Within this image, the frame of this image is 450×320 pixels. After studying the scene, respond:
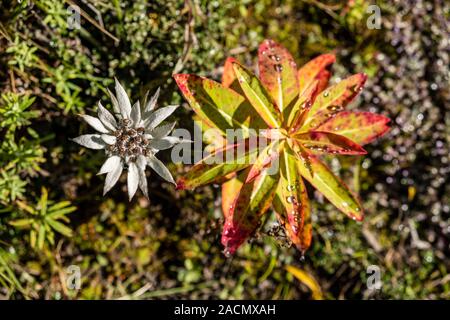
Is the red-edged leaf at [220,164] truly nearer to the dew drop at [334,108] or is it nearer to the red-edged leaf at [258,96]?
the red-edged leaf at [258,96]

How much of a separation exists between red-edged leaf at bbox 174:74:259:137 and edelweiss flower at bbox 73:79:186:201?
9.1 inches

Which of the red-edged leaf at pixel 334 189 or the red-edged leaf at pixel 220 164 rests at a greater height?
the red-edged leaf at pixel 220 164

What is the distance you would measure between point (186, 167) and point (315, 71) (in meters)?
1.04

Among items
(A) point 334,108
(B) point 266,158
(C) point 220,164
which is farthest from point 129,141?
(A) point 334,108

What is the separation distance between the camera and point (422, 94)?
350 cm

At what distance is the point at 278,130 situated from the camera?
2492 millimetres

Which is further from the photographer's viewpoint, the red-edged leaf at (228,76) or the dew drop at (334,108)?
the red-edged leaf at (228,76)

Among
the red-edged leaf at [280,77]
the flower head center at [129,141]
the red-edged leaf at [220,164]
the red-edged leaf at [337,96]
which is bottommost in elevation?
the red-edged leaf at [220,164]

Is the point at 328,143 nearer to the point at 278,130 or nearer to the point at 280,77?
the point at 278,130

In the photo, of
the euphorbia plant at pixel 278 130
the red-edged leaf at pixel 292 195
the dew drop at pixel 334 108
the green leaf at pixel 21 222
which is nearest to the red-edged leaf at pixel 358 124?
the euphorbia plant at pixel 278 130

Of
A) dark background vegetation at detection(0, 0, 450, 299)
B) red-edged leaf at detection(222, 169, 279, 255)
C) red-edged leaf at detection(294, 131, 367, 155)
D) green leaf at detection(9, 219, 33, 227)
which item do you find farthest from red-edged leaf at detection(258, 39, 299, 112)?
green leaf at detection(9, 219, 33, 227)

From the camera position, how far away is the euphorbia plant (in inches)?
96.0

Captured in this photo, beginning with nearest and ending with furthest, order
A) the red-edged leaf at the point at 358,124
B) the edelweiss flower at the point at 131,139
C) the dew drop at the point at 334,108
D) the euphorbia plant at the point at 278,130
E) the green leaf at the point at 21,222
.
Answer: the edelweiss flower at the point at 131,139
the euphorbia plant at the point at 278,130
the dew drop at the point at 334,108
the red-edged leaf at the point at 358,124
the green leaf at the point at 21,222

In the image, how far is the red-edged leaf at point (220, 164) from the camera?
244 centimetres
